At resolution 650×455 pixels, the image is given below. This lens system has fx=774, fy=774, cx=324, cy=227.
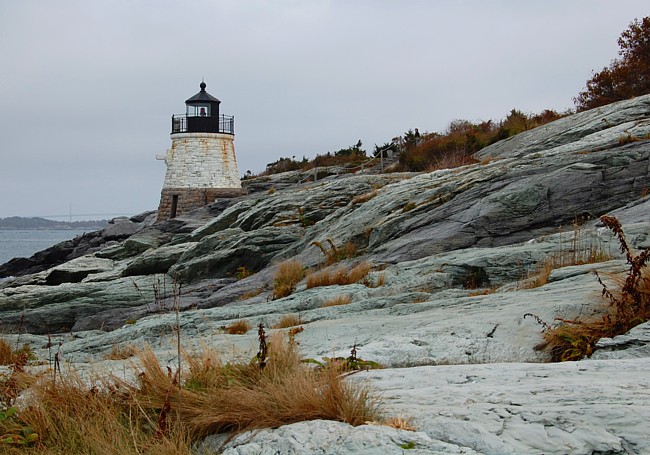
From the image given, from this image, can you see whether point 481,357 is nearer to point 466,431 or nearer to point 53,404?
point 466,431

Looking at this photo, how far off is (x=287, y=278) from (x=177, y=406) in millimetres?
11981

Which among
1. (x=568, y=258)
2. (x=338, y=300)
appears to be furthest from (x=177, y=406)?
(x=568, y=258)

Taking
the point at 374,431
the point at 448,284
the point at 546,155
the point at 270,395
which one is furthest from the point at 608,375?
the point at 546,155

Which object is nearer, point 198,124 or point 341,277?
point 341,277

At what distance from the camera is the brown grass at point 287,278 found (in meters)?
15.7

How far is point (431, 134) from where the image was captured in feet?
152

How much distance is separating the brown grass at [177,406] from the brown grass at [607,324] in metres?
2.47

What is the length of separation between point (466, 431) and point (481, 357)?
290 centimetres

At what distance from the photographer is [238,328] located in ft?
35.2

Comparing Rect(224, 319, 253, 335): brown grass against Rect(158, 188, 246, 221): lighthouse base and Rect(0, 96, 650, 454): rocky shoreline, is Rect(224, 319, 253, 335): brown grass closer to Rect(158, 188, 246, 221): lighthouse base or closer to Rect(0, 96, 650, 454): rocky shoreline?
Rect(0, 96, 650, 454): rocky shoreline

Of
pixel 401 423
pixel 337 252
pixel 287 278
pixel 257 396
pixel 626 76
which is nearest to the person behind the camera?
pixel 401 423

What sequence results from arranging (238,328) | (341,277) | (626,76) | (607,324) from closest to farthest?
(607,324) → (238,328) → (341,277) → (626,76)

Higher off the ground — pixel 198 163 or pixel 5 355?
pixel 198 163

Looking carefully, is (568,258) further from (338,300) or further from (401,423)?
(401,423)
